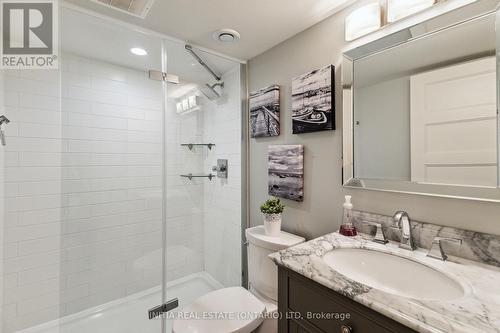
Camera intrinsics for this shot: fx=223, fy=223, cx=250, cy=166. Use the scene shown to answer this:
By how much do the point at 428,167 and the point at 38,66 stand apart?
2533 millimetres

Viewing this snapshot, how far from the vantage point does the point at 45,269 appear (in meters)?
1.71

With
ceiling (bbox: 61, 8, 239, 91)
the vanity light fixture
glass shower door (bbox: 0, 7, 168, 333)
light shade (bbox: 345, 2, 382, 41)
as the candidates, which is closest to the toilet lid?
glass shower door (bbox: 0, 7, 168, 333)

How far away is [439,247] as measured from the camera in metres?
0.88

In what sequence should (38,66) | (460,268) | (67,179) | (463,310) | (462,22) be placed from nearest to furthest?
(463,310)
(460,268)
(462,22)
(38,66)
(67,179)

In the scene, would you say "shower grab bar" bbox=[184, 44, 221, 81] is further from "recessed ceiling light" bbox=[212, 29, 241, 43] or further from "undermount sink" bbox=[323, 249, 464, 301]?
"undermount sink" bbox=[323, 249, 464, 301]

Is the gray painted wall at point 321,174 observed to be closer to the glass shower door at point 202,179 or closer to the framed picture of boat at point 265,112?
the framed picture of boat at point 265,112

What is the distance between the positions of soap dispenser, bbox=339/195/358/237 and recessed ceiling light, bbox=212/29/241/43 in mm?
1289

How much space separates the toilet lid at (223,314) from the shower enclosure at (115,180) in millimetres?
664

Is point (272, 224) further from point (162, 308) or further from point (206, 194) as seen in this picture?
point (162, 308)

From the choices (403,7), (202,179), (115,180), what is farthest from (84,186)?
(403,7)

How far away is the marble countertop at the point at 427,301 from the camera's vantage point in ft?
1.74

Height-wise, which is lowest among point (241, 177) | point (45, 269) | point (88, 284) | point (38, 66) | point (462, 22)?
point (88, 284)

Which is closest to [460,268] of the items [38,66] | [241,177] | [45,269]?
[241,177]

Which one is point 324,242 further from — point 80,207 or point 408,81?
point 80,207
